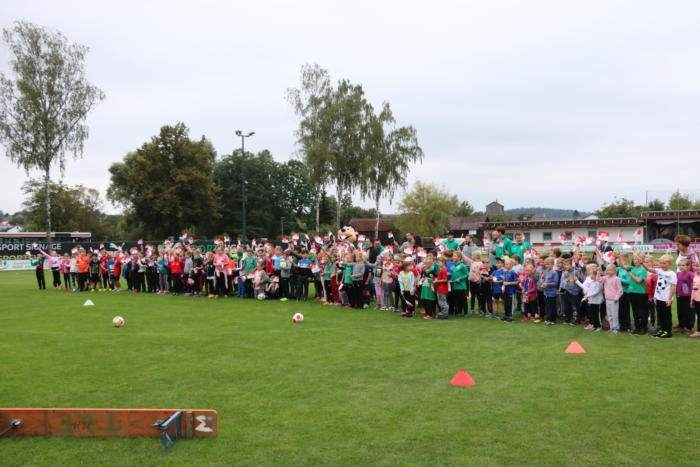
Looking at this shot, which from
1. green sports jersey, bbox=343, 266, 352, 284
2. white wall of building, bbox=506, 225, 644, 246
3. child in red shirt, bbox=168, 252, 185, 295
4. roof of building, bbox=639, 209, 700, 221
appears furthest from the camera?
white wall of building, bbox=506, 225, 644, 246

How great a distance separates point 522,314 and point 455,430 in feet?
27.7

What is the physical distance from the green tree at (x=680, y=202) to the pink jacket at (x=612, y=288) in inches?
2731

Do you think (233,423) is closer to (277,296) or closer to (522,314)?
(522,314)

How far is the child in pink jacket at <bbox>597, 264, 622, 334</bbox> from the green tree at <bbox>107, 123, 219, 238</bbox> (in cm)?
4341

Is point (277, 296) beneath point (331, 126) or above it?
beneath

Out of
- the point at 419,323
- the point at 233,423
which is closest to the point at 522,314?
the point at 419,323

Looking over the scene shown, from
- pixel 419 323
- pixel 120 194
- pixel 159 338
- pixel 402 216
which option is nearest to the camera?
pixel 159 338

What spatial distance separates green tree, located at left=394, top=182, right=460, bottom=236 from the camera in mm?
59812

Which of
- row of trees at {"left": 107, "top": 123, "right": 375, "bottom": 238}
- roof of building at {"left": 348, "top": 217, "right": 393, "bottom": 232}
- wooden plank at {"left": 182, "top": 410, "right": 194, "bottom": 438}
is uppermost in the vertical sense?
row of trees at {"left": 107, "top": 123, "right": 375, "bottom": 238}

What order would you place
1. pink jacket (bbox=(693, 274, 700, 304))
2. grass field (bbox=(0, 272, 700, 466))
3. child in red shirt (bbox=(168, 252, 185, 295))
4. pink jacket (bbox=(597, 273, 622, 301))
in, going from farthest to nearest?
child in red shirt (bbox=(168, 252, 185, 295)) → pink jacket (bbox=(597, 273, 622, 301)) → pink jacket (bbox=(693, 274, 700, 304)) → grass field (bbox=(0, 272, 700, 466))

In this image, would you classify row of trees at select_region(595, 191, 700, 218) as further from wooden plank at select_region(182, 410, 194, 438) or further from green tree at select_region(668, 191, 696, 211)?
wooden plank at select_region(182, 410, 194, 438)

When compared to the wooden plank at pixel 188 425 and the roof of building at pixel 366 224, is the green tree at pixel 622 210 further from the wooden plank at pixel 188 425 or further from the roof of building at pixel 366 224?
the wooden plank at pixel 188 425

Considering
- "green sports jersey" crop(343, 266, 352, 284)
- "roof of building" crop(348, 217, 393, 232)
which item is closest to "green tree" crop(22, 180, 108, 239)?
"roof of building" crop(348, 217, 393, 232)

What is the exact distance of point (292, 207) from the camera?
8206 cm
